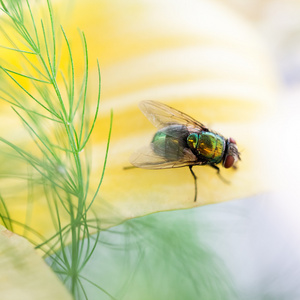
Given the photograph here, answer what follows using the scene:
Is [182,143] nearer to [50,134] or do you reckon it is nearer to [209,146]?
[209,146]

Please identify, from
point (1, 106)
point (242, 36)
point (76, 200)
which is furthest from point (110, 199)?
point (242, 36)

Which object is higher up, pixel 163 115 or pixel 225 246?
pixel 163 115

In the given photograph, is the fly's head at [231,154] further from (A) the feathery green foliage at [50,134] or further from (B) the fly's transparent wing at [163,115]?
(A) the feathery green foliage at [50,134]

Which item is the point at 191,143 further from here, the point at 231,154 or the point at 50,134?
the point at 50,134

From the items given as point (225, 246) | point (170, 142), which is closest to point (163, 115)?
point (170, 142)

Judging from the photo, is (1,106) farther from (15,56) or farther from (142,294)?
(142,294)

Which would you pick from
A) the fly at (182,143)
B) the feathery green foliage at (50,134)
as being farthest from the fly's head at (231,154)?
the feathery green foliage at (50,134)

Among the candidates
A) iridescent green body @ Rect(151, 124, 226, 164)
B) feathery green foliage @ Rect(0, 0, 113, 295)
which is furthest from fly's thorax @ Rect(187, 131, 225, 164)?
feathery green foliage @ Rect(0, 0, 113, 295)
